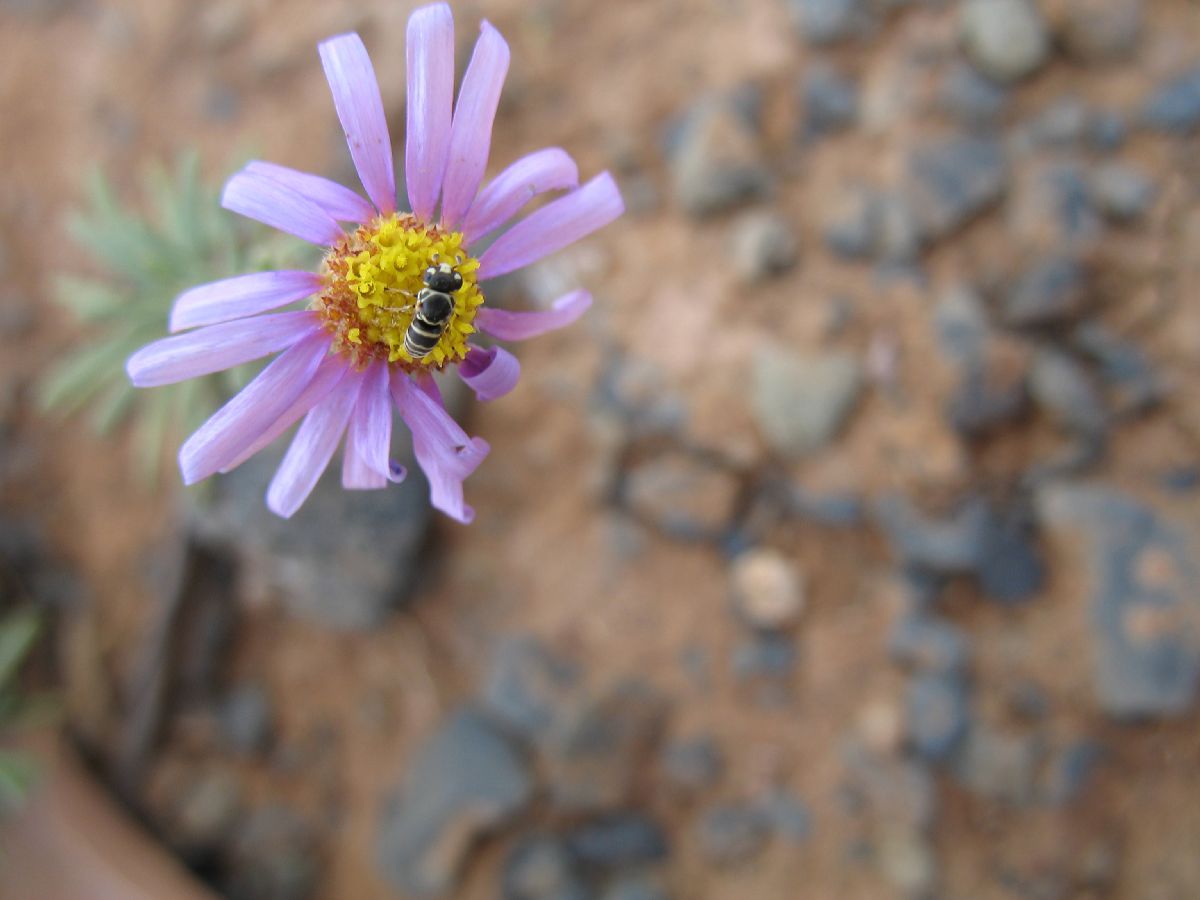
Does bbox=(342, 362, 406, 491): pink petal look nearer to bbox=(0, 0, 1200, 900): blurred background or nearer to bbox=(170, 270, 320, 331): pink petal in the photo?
bbox=(170, 270, 320, 331): pink petal

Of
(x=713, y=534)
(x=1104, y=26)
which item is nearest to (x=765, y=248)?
(x=713, y=534)

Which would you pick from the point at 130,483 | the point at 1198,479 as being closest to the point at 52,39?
the point at 130,483

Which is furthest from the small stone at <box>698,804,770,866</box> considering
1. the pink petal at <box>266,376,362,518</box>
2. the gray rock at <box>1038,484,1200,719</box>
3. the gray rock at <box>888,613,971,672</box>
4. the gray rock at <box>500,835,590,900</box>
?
the pink petal at <box>266,376,362,518</box>

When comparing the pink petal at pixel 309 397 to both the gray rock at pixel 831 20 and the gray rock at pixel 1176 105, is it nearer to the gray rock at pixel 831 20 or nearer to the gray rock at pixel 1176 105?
the gray rock at pixel 831 20

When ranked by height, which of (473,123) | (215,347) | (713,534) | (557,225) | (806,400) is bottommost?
(713,534)

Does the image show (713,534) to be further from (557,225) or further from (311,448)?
(311,448)
